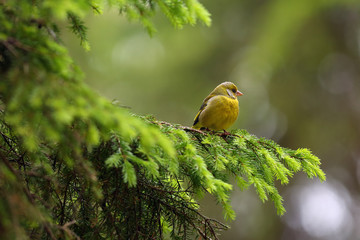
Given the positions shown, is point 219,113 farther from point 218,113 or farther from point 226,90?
point 226,90

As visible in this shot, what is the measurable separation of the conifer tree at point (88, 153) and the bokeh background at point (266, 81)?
770 centimetres

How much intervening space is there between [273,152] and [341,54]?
891 cm

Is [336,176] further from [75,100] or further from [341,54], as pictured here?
[75,100]

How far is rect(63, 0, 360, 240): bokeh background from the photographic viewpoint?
34.1 ft

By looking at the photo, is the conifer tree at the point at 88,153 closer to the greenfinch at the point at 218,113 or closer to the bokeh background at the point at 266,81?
the greenfinch at the point at 218,113

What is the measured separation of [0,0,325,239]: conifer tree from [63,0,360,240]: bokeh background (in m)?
7.70

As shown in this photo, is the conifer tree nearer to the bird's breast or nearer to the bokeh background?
the bird's breast

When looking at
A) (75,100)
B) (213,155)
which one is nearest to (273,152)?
(213,155)

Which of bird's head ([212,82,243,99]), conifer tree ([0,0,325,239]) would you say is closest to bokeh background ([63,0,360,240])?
bird's head ([212,82,243,99])

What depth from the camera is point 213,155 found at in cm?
254

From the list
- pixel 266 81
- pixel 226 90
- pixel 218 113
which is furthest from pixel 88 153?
pixel 266 81

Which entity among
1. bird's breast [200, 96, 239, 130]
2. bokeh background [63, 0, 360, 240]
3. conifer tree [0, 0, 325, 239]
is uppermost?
bokeh background [63, 0, 360, 240]

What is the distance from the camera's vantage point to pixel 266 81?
1105 centimetres

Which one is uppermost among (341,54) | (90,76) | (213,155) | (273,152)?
(341,54)
